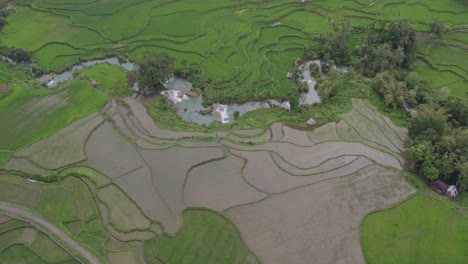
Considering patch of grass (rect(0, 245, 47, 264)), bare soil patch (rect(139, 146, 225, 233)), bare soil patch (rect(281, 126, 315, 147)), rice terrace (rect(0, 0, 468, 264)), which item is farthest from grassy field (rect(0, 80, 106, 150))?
bare soil patch (rect(281, 126, 315, 147))

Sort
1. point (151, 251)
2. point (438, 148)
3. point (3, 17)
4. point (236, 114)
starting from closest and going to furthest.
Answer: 1. point (151, 251)
2. point (438, 148)
3. point (236, 114)
4. point (3, 17)

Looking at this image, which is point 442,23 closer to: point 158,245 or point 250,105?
point 250,105

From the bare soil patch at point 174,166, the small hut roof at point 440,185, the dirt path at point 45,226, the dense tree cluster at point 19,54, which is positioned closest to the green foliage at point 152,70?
the bare soil patch at point 174,166

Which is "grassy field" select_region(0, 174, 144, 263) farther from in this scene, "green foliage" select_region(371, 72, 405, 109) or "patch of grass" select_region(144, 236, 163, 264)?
"green foliage" select_region(371, 72, 405, 109)

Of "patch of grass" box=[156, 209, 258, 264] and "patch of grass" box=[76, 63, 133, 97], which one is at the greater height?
"patch of grass" box=[76, 63, 133, 97]

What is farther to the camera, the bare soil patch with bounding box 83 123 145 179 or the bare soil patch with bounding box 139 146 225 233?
the bare soil patch with bounding box 83 123 145 179

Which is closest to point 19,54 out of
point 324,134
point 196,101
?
point 196,101

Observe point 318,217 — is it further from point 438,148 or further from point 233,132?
point 438,148
